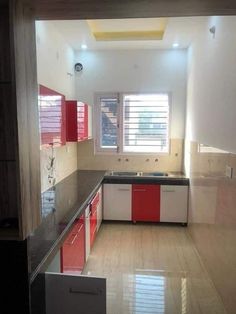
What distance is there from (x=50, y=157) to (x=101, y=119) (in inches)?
70.1

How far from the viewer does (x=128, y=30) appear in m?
4.33

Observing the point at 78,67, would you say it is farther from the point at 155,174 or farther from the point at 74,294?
the point at 74,294

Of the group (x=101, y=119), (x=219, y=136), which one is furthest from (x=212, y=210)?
(x=101, y=119)

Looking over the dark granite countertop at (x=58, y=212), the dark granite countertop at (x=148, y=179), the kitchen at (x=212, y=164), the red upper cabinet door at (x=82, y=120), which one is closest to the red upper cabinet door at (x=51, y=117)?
the red upper cabinet door at (x=82, y=120)

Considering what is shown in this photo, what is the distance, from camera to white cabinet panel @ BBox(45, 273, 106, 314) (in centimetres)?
159

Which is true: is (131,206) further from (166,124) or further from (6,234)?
(6,234)

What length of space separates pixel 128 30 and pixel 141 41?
0.29 m

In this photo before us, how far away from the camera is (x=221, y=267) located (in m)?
2.66

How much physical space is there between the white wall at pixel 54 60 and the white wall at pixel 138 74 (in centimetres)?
34

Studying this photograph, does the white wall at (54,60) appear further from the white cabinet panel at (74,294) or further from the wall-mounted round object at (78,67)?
the white cabinet panel at (74,294)

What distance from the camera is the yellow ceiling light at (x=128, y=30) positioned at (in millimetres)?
4062

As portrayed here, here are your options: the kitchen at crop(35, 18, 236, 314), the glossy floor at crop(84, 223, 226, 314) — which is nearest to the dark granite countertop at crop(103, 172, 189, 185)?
the kitchen at crop(35, 18, 236, 314)

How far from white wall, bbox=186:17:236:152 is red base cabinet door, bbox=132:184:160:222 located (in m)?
1.11

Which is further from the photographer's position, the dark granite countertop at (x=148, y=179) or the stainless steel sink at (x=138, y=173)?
the stainless steel sink at (x=138, y=173)
